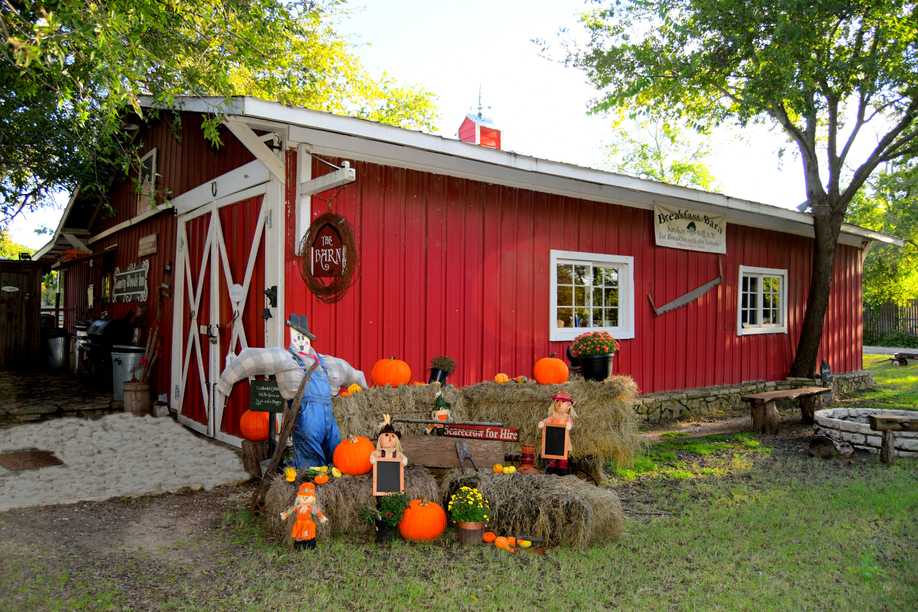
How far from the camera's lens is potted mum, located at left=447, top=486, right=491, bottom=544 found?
3747 mm

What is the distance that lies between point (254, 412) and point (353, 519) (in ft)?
4.34

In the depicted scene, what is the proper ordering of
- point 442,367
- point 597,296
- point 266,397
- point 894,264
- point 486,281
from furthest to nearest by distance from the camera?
point 894,264 → point 597,296 → point 486,281 → point 442,367 → point 266,397

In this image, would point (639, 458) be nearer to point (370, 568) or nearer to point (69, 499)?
point (370, 568)

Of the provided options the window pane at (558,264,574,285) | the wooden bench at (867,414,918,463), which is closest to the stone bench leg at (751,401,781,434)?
the wooden bench at (867,414,918,463)

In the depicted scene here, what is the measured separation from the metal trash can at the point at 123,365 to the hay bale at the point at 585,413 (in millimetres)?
5361

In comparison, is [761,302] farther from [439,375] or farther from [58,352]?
[58,352]

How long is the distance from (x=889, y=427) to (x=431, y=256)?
15.1 feet

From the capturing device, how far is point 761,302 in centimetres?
1014

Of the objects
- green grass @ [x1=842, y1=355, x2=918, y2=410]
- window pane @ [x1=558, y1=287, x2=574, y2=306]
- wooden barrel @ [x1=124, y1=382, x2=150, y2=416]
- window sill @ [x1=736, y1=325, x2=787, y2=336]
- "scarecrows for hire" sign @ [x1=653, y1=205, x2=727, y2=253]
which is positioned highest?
"scarecrows for hire" sign @ [x1=653, y1=205, x2=727, y2=253]

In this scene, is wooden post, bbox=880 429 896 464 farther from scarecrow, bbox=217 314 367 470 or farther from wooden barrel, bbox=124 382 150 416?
wooden barrel, bbox=124 382 150 416

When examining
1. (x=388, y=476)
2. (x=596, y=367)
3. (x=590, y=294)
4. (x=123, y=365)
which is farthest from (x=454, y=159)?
(x=123, y=365)

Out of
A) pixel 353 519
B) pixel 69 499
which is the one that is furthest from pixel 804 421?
pixel 69 499

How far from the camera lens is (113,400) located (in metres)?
8.27

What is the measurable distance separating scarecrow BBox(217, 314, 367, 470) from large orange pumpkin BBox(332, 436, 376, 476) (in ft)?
0.70
